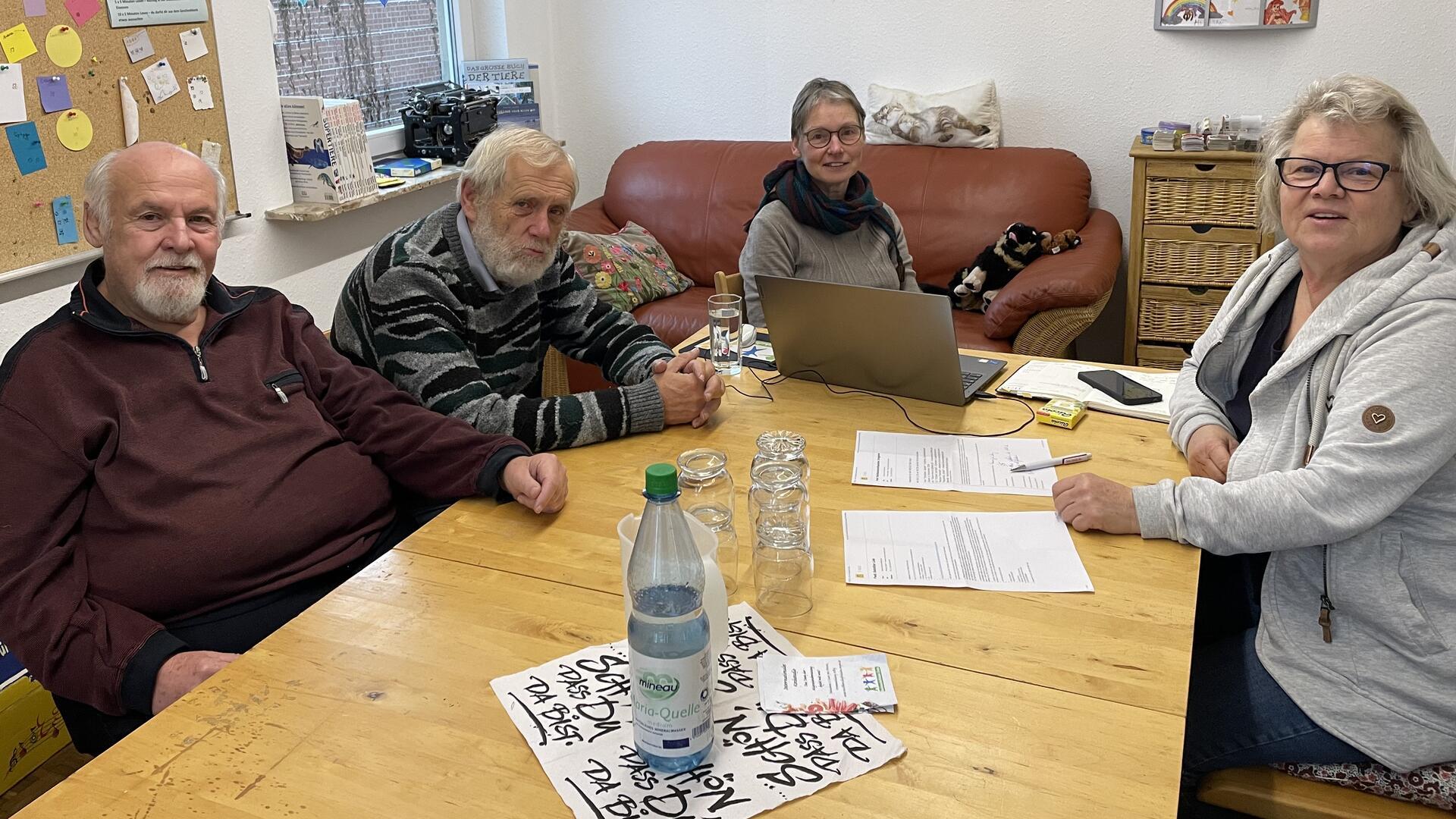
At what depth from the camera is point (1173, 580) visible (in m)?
1.45

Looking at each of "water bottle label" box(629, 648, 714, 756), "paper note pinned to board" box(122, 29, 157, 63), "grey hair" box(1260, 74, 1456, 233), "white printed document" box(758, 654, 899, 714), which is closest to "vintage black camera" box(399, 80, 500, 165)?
"paper note pinned to board" box(122, 29, 157, 63)

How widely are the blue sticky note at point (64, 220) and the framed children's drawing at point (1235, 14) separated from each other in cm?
339

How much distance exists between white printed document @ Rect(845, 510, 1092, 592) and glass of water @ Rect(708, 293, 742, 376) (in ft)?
2.30

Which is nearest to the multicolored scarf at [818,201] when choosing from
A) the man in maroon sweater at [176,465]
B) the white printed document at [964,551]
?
the man in maroon sweater at [176,465]

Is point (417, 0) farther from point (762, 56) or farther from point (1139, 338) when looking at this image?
point (1139, 338)

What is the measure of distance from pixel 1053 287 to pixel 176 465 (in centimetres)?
242

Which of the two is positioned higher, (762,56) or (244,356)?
(762,56)

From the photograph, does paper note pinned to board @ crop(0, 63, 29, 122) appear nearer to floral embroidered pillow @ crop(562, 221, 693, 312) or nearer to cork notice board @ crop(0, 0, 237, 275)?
cork notice board @ crop(0, 0, 237, 275)

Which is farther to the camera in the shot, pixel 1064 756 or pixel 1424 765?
pixel 1424 765

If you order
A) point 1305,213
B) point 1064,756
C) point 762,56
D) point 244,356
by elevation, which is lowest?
point 1064,756

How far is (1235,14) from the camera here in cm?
381

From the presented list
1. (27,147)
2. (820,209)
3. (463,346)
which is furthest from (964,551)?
(27,147)

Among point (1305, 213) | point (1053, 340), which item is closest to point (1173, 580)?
point (1305, 213)

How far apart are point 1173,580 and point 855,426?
66cm
